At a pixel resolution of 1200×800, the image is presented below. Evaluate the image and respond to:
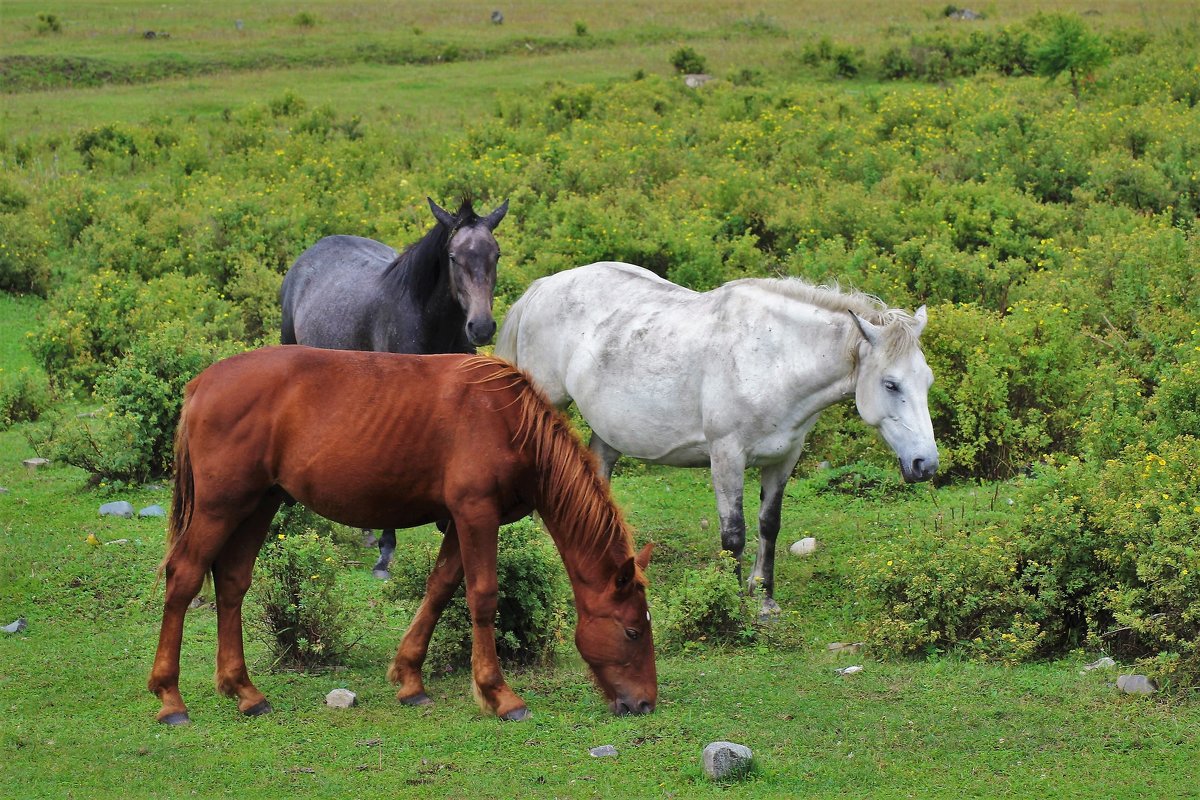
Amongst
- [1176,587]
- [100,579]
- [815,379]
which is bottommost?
[100,579]

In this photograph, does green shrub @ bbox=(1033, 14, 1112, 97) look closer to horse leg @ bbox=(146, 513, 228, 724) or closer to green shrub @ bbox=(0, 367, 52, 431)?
green shrub @ bbox=(0, 367, 52, 431)

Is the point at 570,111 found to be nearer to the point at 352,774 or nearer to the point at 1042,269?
the point at 1042,269

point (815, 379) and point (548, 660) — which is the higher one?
point (815, 379)

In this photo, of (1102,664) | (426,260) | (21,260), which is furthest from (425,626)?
(21,260)

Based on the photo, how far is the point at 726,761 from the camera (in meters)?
5.34

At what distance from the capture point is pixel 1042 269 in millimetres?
13102

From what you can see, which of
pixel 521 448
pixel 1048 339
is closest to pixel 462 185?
pixel 1048 339

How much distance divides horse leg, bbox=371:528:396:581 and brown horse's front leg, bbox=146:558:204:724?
262cm

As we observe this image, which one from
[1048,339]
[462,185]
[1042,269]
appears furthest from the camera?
[462,185]

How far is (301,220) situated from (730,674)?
37.9 feet

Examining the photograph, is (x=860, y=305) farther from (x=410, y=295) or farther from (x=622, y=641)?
(x=410, y=295)

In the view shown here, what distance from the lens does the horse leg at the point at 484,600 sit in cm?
611

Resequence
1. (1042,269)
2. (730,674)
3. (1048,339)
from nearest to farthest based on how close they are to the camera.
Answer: (730,674) → (1048,339) → (1042,269)

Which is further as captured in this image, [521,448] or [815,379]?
[815,379]
